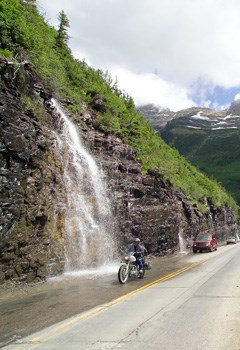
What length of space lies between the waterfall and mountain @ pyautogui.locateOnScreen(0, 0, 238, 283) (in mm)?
86

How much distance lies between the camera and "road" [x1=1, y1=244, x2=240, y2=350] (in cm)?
639

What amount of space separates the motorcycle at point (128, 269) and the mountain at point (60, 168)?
333 cm

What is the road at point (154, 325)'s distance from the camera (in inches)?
252

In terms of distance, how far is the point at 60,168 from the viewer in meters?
19.5

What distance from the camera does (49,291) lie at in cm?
1269

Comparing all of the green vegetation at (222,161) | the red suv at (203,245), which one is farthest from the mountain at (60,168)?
the green vegetation at (222,161)

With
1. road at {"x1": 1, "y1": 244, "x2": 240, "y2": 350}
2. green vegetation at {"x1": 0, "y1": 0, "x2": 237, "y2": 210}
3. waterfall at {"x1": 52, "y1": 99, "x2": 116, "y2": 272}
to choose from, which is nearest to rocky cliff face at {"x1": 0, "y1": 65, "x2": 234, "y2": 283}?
waterfall at {"x1": 52, "y1": 99, "x2": 116, "y2": 272}

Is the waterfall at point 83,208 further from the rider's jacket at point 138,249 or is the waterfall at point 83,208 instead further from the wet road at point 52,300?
the rider's jacket at point 138,249

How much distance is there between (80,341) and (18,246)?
8.18m

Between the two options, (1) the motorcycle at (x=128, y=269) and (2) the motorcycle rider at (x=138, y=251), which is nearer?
(1) the motorcycle at (x=128, y=269)

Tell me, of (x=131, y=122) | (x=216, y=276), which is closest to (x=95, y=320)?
(x=216, y=276)

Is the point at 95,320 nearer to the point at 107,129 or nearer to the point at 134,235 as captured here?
the point at 134,235

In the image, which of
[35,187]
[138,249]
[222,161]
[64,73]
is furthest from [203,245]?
[222,161]

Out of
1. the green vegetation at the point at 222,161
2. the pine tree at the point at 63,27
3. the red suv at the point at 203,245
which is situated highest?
the green vegetation at the point at 222,161
